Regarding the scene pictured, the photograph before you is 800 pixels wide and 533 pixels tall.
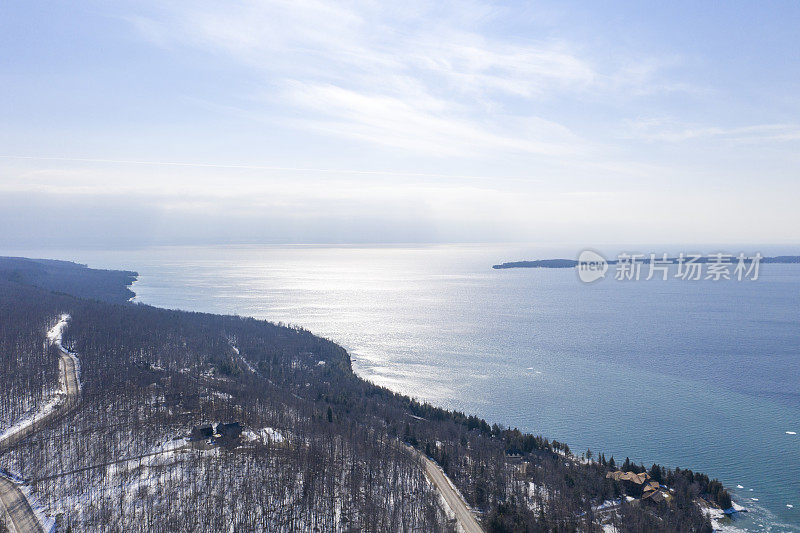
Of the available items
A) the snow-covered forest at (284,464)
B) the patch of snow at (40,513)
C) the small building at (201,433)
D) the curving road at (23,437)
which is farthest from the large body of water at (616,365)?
the patch of snow at (40,513)

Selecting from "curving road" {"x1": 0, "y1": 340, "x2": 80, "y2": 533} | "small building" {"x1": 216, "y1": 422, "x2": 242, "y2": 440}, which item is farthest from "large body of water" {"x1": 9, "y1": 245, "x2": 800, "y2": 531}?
"curving road" {"x1": 0, "y1": 340, "x2": 80, "y2": 533}

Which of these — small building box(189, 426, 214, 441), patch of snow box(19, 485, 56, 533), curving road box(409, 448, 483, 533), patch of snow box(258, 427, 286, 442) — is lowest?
patch of snow box(19, 485, 56, 533)

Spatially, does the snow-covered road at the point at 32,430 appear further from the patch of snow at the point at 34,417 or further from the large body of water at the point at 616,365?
the large body of water at the point at 616,365

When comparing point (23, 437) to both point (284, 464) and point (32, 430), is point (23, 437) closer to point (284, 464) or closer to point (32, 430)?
point (32, 430)

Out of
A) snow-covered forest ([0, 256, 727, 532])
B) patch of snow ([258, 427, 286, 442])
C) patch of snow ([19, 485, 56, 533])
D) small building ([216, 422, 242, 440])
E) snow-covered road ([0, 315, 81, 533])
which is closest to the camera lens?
patch of snow ([19, 485, 56, 533])

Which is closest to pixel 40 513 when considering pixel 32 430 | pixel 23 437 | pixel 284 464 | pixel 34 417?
pixel 23 437

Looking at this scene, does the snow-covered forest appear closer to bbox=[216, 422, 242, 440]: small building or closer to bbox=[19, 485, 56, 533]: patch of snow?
bbox=[19, 485, 56, 533]: patch of snow
